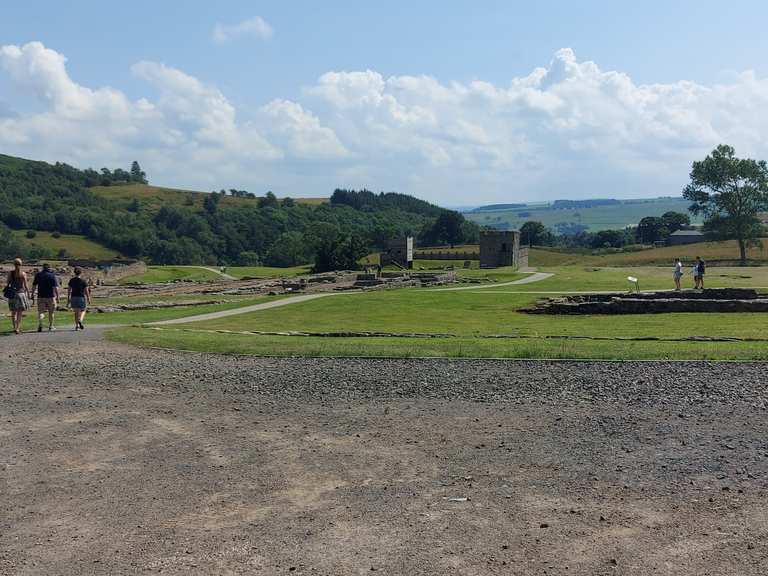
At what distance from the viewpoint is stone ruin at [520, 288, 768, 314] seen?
2880 cm

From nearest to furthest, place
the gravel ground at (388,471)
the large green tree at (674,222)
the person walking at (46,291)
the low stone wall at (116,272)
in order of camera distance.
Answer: the gravel ground at (388,471) < the person walking at (46,291) < the low stone wall at (116,272) < the large green tree at (674,222)

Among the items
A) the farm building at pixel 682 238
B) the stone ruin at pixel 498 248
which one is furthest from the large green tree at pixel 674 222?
the stone ruin at pixel 498 248

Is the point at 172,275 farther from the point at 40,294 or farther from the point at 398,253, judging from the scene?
the point at 40,294

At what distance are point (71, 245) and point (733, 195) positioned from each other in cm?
10051

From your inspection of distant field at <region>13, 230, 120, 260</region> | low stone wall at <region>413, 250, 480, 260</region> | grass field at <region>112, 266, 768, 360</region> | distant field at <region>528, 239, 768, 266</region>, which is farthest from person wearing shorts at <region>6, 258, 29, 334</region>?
distant field at <region>13, 230, 120, 260</region>

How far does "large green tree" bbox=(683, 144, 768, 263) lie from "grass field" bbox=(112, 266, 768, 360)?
1609 inches

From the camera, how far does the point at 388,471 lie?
334 inches

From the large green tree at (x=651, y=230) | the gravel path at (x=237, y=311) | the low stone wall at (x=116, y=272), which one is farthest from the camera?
the large green tree at (x=651, y=230)

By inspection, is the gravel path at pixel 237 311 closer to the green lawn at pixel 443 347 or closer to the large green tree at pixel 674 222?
the green lawn at pixel 443 347

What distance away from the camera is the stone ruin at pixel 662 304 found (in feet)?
94.5

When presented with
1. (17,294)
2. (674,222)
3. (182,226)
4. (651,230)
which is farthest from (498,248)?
(674,222)

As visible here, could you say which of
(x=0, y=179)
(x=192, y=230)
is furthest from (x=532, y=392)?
(x=0, y=179)

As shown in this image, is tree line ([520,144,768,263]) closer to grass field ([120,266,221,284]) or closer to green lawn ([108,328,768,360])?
grass field ([120,266,221,284])

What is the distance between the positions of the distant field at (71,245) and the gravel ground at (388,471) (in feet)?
364
